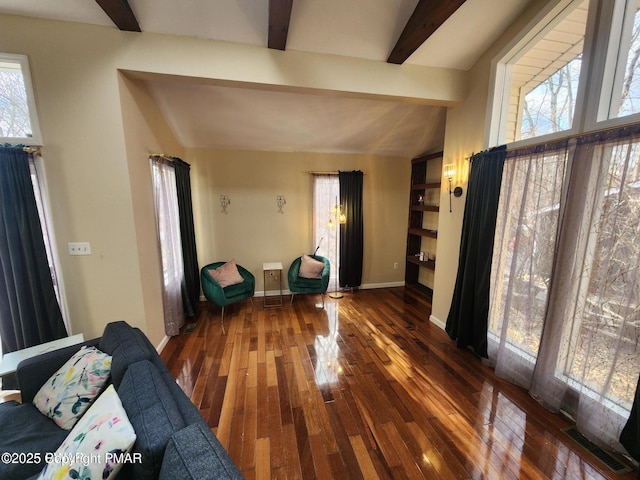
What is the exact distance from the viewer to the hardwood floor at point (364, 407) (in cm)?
153

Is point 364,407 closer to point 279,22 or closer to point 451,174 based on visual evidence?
point 451,174

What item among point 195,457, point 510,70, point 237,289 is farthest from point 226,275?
point 510,70

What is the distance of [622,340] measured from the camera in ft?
5.06

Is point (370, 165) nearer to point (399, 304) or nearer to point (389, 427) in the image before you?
point (399, 304)

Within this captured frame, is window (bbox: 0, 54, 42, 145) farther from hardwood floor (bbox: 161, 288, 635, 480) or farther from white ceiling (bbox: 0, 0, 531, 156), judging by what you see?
hardwood floor (bbox: 161, 288, 635, 480)

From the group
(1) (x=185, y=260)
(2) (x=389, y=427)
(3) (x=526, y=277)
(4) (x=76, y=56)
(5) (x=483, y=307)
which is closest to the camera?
(2) (x=389, y=427)

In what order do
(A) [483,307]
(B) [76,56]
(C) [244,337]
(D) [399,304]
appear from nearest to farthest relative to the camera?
(B) [76,56] → (A) [483,307] → (C) [244,337] → (D) [399,304]

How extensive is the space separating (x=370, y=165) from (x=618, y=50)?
2.99 m

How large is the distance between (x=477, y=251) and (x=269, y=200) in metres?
3.01

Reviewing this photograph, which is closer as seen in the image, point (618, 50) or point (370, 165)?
point (618, 50)

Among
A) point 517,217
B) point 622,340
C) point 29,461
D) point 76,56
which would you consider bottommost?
point 29,461

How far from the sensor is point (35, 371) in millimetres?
1492

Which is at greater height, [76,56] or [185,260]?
[76,56]

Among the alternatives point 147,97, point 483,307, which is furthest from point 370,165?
point 147,97
